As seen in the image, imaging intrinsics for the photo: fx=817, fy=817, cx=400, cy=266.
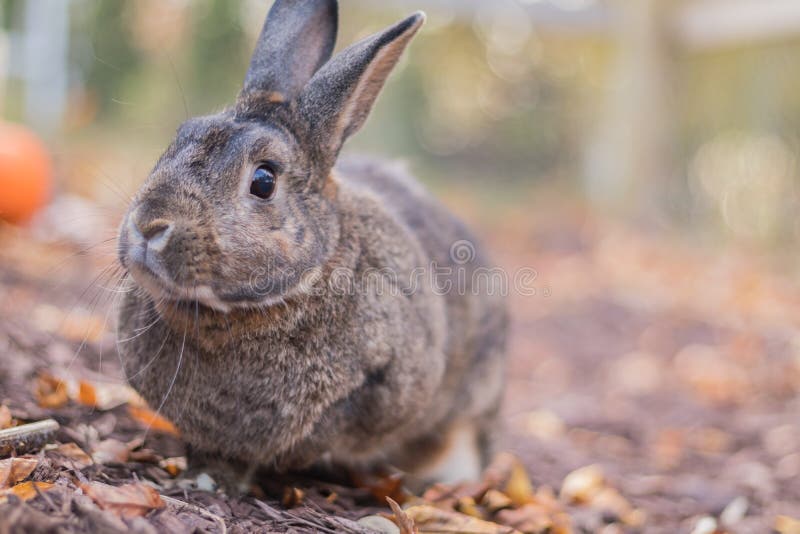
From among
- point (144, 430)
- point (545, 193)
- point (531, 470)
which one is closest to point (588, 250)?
point (545, 193)

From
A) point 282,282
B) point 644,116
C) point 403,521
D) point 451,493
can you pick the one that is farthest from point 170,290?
point 644,116

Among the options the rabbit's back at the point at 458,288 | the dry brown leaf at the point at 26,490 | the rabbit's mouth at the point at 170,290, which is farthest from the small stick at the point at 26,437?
the rabbit's back at the point at 458,288

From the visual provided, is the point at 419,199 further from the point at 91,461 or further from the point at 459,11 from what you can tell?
the point at 459,11

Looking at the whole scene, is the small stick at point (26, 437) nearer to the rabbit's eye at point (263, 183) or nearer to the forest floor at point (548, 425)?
the forest floor at point (548, 425)

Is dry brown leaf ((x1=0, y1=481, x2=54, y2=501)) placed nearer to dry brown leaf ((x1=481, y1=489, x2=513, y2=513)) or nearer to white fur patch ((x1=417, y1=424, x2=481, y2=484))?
dry brown leaf ((x1=481, y1=489, x2=513, y2=513))

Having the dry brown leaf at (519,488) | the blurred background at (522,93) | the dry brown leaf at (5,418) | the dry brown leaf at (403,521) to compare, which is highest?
the blurred background at (522,93)

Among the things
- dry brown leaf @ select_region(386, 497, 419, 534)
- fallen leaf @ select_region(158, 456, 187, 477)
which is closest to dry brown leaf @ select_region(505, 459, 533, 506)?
dry brown leaf @ select_region(386, 497, 419, 534)
